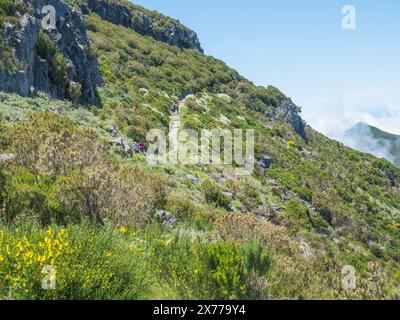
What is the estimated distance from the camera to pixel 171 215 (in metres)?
9.93

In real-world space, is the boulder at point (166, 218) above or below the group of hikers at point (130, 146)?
below

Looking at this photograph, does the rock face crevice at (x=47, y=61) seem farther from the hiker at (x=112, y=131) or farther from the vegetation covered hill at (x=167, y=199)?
the hiker at (x=112, y=131)

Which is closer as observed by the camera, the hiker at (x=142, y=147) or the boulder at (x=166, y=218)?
the boulder at (x=166, y=218)

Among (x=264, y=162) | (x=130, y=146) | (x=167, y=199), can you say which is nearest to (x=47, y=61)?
(x=130, y=146)

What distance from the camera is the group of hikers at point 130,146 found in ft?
59.5

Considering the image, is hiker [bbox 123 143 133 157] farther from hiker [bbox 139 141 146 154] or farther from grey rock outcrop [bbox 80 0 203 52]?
grey rock outcrop [bbox 80 0 203 52]

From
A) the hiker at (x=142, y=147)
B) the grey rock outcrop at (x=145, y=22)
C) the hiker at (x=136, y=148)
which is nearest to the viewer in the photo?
the hiker at (x=136, y=148)

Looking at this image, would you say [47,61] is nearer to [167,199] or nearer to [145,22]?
[167,199]

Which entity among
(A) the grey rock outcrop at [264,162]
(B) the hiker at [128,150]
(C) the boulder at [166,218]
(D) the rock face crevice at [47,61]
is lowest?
(C) the boulder at [166,218]

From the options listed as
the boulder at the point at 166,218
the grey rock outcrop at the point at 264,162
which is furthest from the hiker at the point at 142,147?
the boulder at the point at 166,218

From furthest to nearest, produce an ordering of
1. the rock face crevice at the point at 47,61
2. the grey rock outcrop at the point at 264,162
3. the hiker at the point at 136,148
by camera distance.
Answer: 1. the grey rock outcrop at the point at 264,162
2. the hiker at the point at 136,148
3. the rock face crevice at the point at 47,61

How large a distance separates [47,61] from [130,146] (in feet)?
20.1

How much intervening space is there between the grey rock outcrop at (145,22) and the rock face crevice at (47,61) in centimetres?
2090

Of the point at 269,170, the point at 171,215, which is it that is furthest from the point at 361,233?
the point at 171,215
